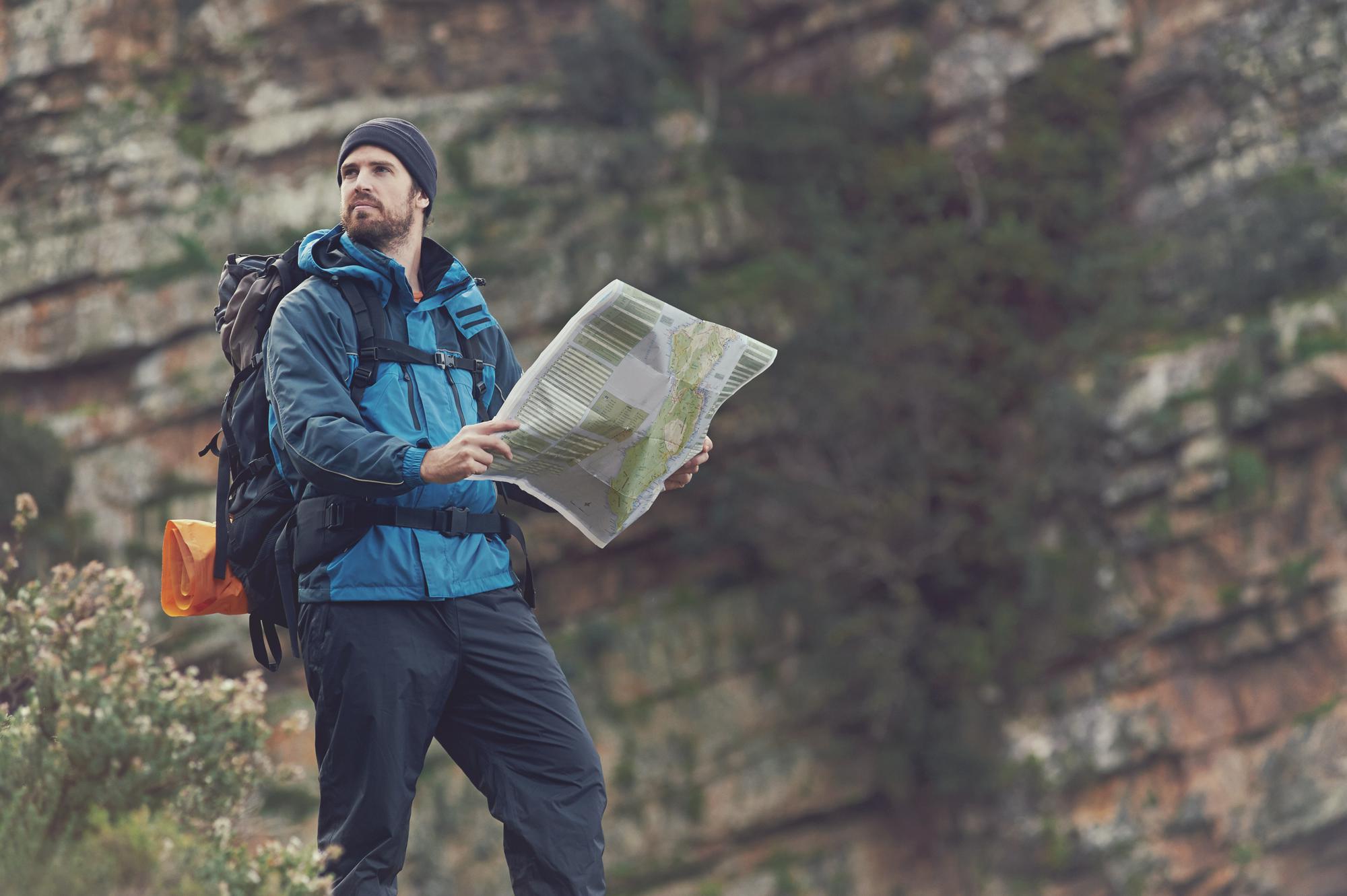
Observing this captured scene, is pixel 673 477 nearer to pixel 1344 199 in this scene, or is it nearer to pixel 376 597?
pixel 376 597

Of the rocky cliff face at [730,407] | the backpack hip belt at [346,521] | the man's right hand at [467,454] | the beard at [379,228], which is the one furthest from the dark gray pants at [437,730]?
the rocky cliff face at [730,407]

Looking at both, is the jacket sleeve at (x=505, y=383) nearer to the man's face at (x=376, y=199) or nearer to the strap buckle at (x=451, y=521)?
the strap buckle at (x=451, y=521)

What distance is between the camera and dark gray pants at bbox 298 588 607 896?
3.53 m

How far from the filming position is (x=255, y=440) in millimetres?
3752

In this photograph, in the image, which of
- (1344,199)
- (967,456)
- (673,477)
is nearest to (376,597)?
(673,477)

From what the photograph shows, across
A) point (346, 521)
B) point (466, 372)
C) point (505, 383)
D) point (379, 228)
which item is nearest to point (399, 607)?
point (346, 521)

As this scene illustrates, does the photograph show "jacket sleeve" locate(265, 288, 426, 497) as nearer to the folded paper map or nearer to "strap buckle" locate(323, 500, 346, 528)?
"strap buckle" locate(323, 500, 346, 528)

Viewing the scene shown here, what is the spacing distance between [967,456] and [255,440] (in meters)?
14.5

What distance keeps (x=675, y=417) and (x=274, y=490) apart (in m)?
1.04

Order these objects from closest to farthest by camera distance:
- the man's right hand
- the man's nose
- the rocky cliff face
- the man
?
the man's right hand, the man, the man's nose, the rocky cliff face

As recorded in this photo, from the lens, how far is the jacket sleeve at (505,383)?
3.97 meters

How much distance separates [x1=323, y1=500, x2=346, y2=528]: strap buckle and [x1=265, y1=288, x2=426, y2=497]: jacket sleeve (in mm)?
52

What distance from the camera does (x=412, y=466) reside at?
11.1ft

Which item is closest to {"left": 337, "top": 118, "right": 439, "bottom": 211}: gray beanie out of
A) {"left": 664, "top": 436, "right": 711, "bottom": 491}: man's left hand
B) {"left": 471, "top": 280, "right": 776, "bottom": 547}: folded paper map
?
{"left": 471, "top": 280, "right": 776, "bottom": 547}: folded paper map
